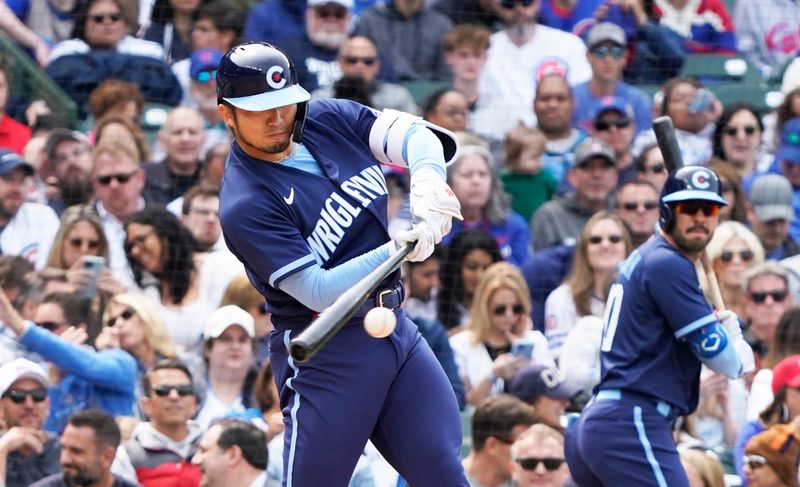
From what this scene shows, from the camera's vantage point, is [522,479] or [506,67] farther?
[506,67]

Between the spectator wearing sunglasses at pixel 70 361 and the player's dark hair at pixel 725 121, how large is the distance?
12.1ft

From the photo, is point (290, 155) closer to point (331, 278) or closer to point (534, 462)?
point (331, 278)

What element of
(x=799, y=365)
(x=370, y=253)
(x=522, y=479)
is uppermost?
(x=370, y=253)

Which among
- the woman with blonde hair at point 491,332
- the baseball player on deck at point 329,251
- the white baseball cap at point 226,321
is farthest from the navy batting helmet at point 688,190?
the white baseball cap at point 226,321

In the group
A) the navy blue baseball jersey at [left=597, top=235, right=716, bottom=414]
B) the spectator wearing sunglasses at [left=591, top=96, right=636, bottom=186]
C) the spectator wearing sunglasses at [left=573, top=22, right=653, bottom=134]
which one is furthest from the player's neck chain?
the spectator wearing sunglasses at [left=573, top=22, right=653, bottom=134]

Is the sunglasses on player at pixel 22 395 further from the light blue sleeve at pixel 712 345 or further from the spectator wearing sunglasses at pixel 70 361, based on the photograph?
the light blue sleeve at pixel 712 345

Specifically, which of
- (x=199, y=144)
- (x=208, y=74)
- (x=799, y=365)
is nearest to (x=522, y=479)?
(x=799, y=365)

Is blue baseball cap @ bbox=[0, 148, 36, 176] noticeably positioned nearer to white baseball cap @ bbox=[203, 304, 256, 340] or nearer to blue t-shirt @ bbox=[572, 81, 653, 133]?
white baseball cap @ bbox=[203, 304, 256, 340]

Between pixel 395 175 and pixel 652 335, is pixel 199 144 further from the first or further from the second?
pixel 652 335

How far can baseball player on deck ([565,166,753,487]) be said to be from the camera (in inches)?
208

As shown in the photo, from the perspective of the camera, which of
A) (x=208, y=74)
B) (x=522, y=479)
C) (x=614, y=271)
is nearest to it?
(x=522, y=479)

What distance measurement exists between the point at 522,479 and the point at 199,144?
2934mm

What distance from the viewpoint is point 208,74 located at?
8.70 metres

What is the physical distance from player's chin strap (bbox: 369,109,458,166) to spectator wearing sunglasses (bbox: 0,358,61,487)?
2.56m
